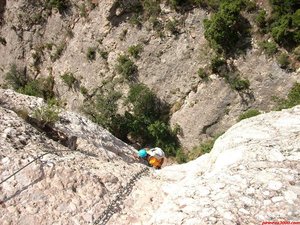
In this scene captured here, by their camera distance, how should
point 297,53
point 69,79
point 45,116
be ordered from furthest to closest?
point 69,79
point 297,53
point 45,116

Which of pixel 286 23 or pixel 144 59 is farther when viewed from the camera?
pixel 144 59

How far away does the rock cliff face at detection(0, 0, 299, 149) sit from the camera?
1642 centimetres

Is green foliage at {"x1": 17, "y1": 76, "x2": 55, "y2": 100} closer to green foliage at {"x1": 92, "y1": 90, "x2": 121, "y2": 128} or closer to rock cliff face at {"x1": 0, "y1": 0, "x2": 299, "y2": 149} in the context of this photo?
rock cliff face at {"x1": 0, "y1": 0, "x2": 299, "y2": 149}

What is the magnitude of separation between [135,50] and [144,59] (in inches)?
27.7

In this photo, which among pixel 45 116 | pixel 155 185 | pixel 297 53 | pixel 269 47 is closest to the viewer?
pixel 155 185

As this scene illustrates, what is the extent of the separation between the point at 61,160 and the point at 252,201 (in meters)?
3.59

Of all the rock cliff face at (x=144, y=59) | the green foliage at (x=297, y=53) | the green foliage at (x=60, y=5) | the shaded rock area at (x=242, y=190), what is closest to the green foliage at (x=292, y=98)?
the rock cliff face at (x=144, y=59)

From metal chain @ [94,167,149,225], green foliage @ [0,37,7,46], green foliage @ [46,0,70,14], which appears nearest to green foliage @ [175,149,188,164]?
metal chain @ [94,167,149,225]

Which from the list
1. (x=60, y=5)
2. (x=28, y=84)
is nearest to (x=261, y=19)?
(x=60, y=5)

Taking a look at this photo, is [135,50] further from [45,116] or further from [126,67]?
[45,116]

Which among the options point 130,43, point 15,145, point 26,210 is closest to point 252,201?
point 26,210

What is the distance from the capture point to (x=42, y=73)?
885 inches

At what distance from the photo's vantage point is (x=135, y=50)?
1861cm

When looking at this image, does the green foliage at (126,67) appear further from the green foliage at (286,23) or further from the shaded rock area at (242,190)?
the shaded rock area at (242,190)
